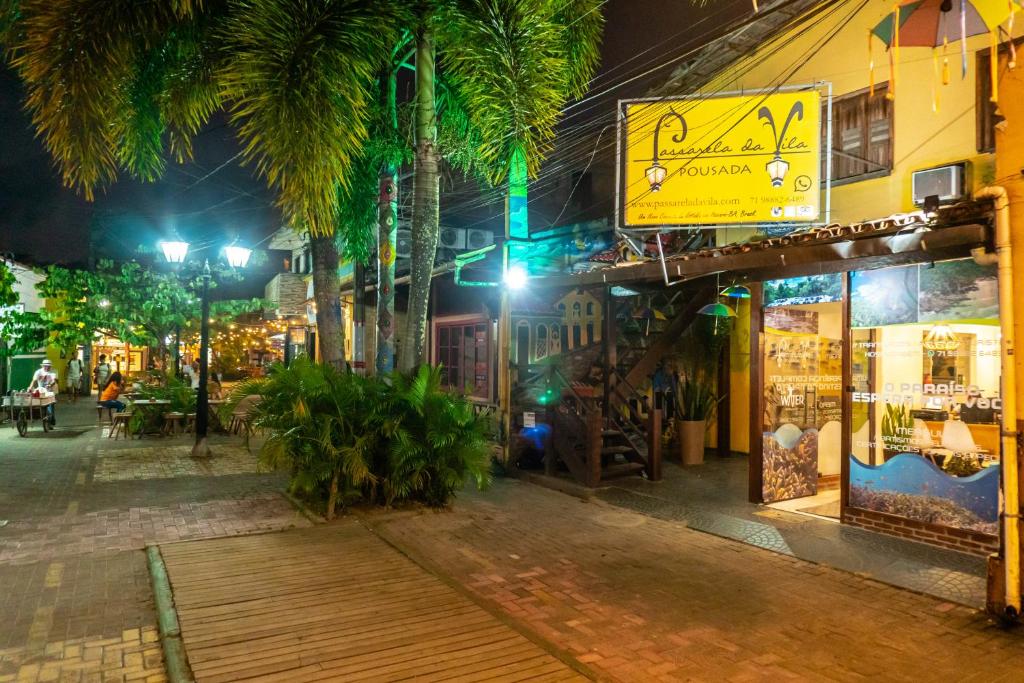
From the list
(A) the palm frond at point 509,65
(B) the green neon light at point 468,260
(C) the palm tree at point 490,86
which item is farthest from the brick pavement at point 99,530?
(A) the palm frond at point 509,65

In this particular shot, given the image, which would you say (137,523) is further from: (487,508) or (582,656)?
(582,656)

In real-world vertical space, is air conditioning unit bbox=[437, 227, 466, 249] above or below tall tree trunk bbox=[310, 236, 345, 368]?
above

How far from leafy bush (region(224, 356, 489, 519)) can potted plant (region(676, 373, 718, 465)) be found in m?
4.61

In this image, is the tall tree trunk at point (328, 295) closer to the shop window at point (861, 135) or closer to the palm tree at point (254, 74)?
the palm tree at point (254, 74)

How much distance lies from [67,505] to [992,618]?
9.91m

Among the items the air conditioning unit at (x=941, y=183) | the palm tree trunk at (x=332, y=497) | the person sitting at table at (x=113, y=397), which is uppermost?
the air conditioning unit at (x=941, y=183)

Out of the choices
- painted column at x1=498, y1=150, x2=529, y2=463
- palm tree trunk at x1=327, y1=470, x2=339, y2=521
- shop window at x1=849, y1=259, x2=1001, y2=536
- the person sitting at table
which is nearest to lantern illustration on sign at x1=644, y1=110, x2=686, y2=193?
painted column at x1=498, y1=150, x2=529, y2=463

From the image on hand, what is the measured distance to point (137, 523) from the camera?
7.70 meters

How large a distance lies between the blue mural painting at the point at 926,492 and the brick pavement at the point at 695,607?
1.52 m

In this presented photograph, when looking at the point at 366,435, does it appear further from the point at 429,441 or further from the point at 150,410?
the point at 150,410

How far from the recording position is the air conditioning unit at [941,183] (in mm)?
7906

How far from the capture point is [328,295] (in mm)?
11266

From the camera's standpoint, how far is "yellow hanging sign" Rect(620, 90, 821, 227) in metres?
8.60

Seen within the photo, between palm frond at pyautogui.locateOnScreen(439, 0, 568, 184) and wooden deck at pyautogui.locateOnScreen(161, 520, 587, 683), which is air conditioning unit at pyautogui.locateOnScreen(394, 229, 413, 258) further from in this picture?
wooden deck at pyautogui.locateOnScreen(161, 520, 587, 683)
